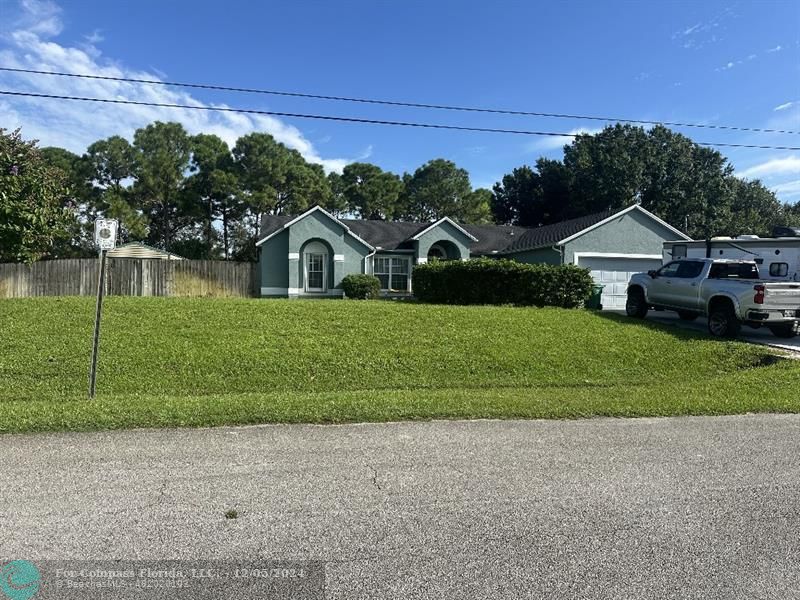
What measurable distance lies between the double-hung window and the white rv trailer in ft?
43.9

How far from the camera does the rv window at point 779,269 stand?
16953 mm

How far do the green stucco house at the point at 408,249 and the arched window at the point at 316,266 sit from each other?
0.05 metres

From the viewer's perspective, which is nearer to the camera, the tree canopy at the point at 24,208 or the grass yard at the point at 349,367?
the grass yard at the point at 349,367

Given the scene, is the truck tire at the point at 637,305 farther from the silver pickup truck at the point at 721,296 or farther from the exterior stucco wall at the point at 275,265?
the exterior stucco wall at the point at 275,265

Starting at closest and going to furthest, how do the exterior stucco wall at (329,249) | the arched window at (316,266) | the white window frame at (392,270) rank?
the exterior stucco wall at (329,249), the arched window at (316,266), the white window frame at (392,270)

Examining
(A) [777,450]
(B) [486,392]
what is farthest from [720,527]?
(B) [486,392]

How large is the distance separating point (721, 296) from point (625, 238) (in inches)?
484

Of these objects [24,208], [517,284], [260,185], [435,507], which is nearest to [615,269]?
[517,284]

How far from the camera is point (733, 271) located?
47.8 ft

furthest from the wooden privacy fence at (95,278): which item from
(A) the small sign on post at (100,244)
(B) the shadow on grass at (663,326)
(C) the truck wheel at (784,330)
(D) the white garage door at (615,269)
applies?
(C) the truck wheel at (784,330)

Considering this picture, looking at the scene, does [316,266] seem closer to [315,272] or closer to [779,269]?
[315,272]

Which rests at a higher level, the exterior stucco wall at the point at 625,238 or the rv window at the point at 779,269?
the exterior stucco wall at the point at 625,238

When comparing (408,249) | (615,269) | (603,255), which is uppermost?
(408,249)

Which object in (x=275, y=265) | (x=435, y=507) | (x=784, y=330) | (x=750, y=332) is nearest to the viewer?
(x=435, y=507)
